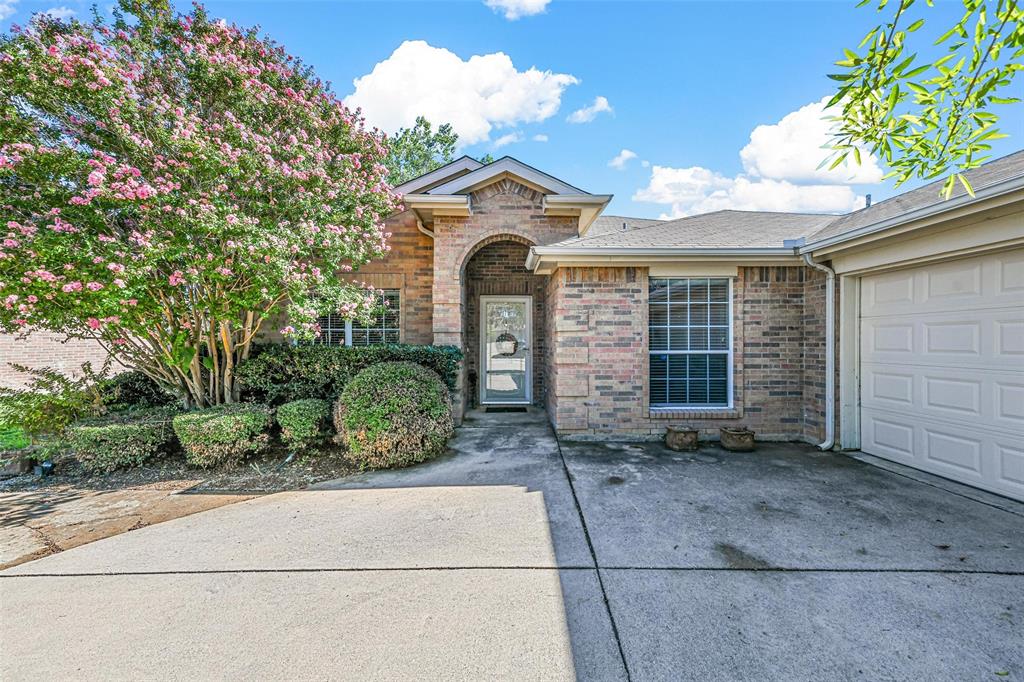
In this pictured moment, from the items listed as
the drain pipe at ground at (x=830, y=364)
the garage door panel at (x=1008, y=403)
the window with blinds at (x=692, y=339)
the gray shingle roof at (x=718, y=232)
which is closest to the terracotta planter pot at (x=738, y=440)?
the window with blinds at (x=692, y=339)

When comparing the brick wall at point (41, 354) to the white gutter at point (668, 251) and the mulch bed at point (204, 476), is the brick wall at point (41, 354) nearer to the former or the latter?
the mulch bed at point (204, 476)

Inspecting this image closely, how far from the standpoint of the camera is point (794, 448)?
590cm

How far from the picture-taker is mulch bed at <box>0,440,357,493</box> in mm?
4859

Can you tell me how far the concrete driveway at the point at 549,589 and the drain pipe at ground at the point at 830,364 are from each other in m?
1.32

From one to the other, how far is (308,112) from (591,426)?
20.6 feet

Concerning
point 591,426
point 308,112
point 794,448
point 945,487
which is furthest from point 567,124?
point 945,487

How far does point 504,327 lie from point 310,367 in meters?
4.07

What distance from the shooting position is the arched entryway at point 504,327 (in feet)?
29.9

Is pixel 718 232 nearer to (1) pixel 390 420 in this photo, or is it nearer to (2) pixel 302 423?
(1) pixel 390 420

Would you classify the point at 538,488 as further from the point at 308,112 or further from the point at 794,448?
the point at 308,112

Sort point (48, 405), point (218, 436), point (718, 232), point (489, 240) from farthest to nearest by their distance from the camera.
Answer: point (489, 240), point (718, 232), point (48, 405), point (218, 436)

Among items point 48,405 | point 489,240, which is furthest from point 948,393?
point 48,405

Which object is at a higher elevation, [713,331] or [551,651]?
[713,331]

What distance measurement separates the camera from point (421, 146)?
25.5 metres
